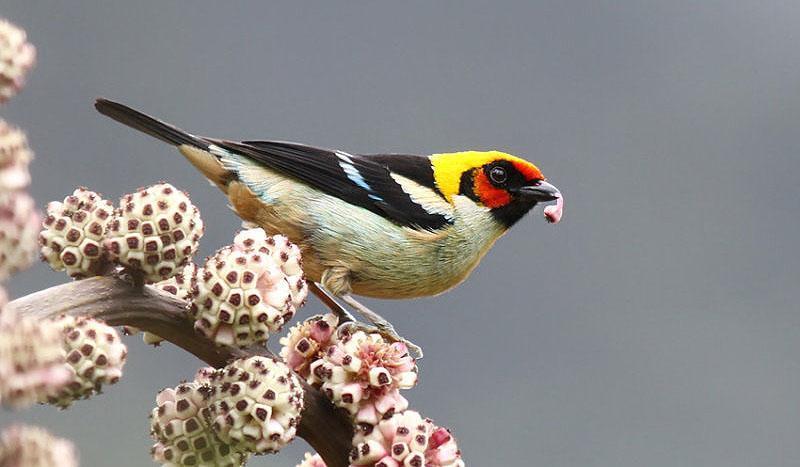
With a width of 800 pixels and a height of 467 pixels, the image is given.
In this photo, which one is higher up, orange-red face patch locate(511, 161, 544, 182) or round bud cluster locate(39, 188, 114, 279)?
orange-red face patch locate(511, 161, 544, 182)

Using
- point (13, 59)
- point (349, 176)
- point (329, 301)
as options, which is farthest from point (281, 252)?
point (349, 176)

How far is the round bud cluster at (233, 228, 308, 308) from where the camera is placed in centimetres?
165

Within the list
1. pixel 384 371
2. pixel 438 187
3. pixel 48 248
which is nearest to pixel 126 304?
pixel 48 248

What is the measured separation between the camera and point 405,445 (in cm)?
174

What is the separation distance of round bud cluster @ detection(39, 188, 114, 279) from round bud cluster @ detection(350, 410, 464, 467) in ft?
1.76

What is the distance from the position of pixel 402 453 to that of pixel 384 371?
0.15 m

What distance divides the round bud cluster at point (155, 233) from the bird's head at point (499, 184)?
6.88 feet

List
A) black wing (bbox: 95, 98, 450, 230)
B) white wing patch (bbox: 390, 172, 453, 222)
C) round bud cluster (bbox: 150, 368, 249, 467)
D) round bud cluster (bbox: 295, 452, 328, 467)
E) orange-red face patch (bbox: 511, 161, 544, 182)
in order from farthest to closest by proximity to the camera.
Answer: orange-red face patch (bbox: 511, 161, 544, 182) → white wing patch (bbox: 390, 172, 453, 222) → black wing (bbox: 95, 98, 450, 230) → round bud cluster (bbox: 295, 452, 328, 467) → round bud cluster (bbox: 150, 368, 249, 467)

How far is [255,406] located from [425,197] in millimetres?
2129

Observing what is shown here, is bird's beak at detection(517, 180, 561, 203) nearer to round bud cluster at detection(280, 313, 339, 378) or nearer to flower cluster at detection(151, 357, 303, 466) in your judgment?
round bud cluster at detection(280, 313, 339, 378)

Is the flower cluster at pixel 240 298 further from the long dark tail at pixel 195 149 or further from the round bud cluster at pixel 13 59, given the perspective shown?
the long dark tail at pixel 195 149

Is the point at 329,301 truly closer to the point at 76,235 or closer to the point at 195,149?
the point at 195,149

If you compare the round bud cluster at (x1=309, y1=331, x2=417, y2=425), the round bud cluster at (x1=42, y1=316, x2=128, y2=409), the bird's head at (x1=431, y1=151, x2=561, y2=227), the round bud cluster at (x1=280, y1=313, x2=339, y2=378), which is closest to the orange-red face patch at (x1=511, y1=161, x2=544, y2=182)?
the bird's head at (x1=431, y1=151, x2=561, y2=227)

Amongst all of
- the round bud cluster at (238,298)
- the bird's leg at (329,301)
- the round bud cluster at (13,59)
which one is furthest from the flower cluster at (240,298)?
the bird's leg at (329,301)
